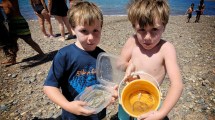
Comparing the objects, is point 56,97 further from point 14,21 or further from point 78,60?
point 14,21

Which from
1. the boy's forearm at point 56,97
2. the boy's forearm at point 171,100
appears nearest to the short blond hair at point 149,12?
the boy's forearm at point 171,100

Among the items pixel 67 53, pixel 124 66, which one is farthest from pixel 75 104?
pixel 124 66

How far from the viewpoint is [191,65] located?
17.9 ft

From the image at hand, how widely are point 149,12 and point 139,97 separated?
82 centimetres

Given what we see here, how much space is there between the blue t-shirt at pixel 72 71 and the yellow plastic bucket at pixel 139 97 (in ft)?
1.44

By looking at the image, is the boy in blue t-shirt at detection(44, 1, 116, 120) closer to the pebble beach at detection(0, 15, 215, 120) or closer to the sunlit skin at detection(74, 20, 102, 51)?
the sunlit skin at detection(74, 20, 102, 51)

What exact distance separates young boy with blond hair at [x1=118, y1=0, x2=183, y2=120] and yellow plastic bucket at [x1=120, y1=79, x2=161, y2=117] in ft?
0.35

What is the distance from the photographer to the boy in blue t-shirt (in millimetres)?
1746

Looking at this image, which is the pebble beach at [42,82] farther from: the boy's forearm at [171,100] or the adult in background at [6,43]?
the boy's forearm at [171,100]

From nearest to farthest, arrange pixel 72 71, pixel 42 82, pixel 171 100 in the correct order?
pixel 171 100, pixel 72 71, pixel 42 82

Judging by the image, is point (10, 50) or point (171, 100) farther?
point (10, 50)

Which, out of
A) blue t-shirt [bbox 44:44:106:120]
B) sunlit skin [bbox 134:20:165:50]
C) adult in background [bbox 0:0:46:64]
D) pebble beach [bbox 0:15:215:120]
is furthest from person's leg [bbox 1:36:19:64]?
sunlit skin [bbox 134:20:165:50]

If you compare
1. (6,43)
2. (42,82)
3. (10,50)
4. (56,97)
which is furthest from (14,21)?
(56,97)

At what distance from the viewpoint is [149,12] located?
6.01ft
